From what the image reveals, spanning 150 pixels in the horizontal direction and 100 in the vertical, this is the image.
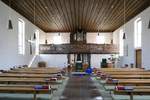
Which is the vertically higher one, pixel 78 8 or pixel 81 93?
pixel 78 8

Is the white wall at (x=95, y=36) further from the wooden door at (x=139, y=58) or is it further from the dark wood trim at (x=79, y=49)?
the wooden door at (x=139, y=58)

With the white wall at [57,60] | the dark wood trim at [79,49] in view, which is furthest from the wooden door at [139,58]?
the white wall at [57,60]

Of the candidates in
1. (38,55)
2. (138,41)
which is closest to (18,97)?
(138,41)

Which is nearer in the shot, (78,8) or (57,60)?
(78,8)

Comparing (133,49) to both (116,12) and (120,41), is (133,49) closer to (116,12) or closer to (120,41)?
(116,12)

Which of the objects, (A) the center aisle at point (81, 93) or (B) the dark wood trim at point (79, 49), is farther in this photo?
(B) the dark wood trim at point (79, 49)

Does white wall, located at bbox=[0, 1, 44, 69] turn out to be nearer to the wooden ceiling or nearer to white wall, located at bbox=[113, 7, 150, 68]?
the wooden ceiling

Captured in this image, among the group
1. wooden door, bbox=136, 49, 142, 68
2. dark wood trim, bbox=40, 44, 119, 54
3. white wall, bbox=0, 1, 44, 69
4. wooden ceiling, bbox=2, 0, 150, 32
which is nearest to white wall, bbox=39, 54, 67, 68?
dark wood trim, bbox=40, 44, 119, 54

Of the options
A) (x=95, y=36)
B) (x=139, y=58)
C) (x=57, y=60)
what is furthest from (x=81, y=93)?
(x=95, y=36)

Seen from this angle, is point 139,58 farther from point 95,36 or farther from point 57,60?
point 95,36

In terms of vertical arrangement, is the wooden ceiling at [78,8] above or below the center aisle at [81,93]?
above

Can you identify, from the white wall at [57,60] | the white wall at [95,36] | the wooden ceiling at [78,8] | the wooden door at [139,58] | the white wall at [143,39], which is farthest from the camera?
the white wall at [95,36]

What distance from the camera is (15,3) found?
13000 mm

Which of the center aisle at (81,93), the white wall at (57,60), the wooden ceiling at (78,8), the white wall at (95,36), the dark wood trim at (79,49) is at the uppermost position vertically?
the wooden ceiling at (78,8)
